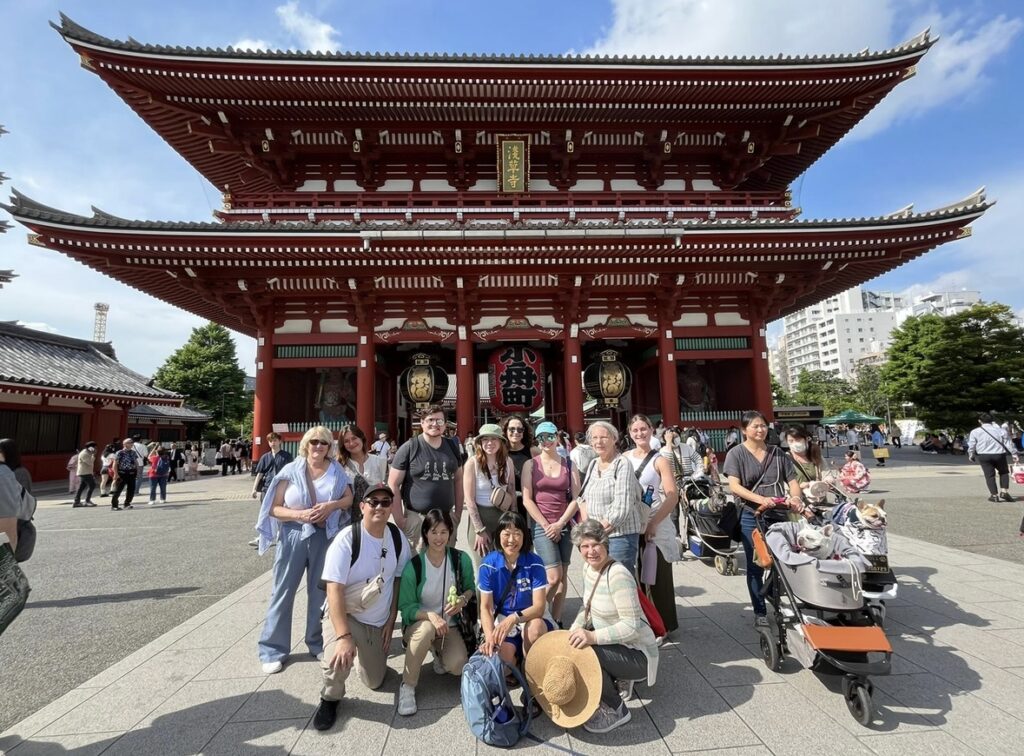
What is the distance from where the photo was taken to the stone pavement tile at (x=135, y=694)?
110 inches

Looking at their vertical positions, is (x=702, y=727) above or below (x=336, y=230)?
below

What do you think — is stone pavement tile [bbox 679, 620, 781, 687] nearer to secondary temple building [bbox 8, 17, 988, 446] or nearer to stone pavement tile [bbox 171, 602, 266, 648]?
stone pavement tile [bbox 171, 602, 266, 648]

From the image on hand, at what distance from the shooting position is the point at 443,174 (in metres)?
14.6

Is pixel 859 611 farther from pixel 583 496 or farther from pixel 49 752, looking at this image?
pixel 49 752

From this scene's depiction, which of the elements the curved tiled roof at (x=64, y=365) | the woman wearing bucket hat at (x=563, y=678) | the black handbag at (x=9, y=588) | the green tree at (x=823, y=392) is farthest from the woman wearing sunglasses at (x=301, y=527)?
the green tree at (x=823, y=392)

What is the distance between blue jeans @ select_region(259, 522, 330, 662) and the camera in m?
3.45

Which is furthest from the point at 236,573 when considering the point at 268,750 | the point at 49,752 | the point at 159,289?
the point at 159,289

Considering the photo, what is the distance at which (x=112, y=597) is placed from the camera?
5.11m

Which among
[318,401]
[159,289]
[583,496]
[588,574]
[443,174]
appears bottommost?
[588,574]

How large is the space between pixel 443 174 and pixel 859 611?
14.8 meters

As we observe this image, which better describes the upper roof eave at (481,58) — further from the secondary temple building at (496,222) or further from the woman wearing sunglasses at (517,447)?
the woman wearing sunglasses at (517,447)

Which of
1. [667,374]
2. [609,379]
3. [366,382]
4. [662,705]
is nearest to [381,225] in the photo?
[366,382]

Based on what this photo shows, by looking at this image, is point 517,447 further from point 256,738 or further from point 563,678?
point 256,738

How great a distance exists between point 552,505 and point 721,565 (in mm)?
2926
